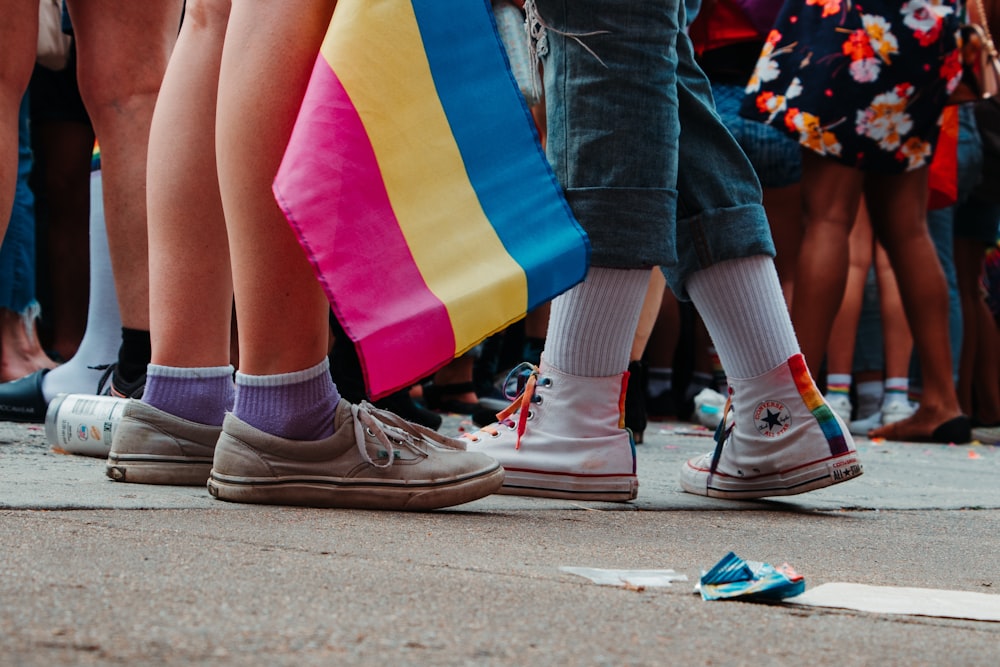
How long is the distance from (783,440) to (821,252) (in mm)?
1945

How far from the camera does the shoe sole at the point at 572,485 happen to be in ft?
5.82

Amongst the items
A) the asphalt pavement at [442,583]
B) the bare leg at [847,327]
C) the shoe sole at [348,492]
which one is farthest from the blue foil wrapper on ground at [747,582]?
the bare leg at [847,327]

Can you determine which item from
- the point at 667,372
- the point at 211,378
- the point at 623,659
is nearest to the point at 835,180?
the point at 667,372

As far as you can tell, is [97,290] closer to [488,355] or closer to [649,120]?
[649,120]

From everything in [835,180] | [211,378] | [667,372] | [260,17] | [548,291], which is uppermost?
[260,17]

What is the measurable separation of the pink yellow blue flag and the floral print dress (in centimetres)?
231

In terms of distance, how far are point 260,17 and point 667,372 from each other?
325cm

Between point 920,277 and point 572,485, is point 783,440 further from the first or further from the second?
point 920,277

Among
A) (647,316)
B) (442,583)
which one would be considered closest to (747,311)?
(442,583)

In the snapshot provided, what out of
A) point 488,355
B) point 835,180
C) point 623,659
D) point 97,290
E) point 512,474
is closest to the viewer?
point 623,659

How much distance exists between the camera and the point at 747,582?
1.05 meters

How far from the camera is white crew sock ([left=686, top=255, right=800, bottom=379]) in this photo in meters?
1.81

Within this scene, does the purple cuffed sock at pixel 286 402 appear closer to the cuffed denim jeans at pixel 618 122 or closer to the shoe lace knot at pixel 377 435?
the shoe lace knot at pixel 377 435

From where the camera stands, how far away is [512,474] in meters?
1.81
